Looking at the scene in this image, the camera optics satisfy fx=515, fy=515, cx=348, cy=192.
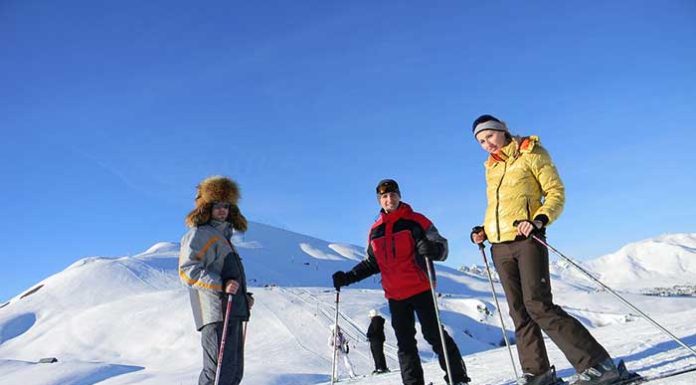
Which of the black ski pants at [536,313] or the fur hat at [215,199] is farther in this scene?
the fur hat at [215,199]

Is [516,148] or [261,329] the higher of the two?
[261,329]

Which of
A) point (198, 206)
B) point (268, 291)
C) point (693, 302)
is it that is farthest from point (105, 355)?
point (693, 302)

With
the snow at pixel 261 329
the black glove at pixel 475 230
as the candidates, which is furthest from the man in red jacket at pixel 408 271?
the snow at pixel 261 329

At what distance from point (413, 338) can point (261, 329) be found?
30766mm

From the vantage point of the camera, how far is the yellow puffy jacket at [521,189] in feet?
13.1

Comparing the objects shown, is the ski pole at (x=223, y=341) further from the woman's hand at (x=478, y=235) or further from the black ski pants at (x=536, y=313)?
the black ski pants at (x=536, y=313)

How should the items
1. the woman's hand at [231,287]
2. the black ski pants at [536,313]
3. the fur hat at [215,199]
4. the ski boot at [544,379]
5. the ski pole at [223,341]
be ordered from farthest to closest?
the fur hat at [215,199] → the woman's hand at [231,287] → the ski pole at [223,341] → the ski boot at [544,379] → the black ski pants at [536,313]

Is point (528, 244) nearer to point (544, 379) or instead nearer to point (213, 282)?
point (544, 379)

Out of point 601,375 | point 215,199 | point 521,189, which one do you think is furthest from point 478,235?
point 215,199

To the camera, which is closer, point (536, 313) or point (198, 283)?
point (536, 313)

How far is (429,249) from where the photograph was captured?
4945 mm

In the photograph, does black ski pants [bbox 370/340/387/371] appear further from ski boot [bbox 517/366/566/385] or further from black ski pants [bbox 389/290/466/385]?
ski boot [bbox 517/366/566/385]

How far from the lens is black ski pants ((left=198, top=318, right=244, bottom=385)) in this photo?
4.45 m

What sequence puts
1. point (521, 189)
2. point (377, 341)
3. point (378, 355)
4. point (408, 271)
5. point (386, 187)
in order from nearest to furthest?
point (521, 189)
point (408, 271)
point (386, 187)
point (378, 355)
point (377, 341)
